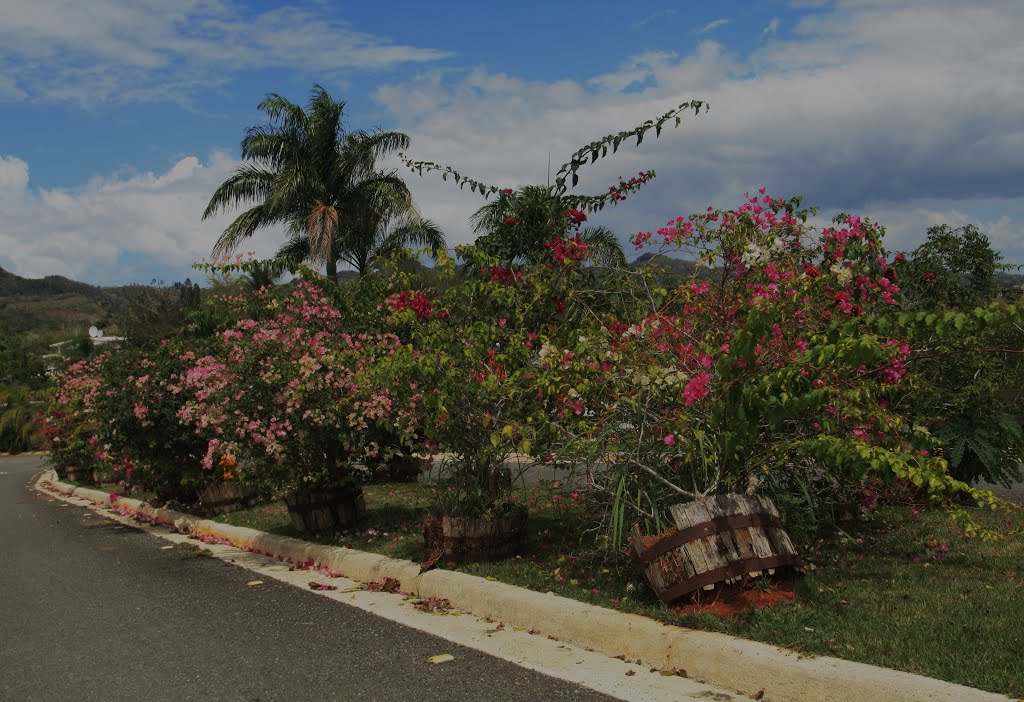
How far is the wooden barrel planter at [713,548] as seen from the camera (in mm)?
5199

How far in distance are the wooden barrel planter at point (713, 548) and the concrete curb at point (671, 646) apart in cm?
30

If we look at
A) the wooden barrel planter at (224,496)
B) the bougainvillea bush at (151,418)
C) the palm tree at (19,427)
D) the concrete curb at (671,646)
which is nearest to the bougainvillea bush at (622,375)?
the concrete curb at (671,646)

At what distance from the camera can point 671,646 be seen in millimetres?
→ 4895

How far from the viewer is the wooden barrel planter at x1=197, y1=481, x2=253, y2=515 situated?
487 inches

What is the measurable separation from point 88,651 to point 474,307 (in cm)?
429

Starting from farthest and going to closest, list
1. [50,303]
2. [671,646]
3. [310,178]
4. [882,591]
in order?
[50,303]
[310,178]
[882,591]
[671,646]

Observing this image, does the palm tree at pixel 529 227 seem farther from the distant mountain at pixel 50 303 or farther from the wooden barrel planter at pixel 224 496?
the distant mountain at pixel 50 303

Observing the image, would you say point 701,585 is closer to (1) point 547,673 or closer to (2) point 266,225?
(1) point 547,673

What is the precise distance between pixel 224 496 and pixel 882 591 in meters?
9.37

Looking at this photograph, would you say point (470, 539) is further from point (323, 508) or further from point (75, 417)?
point (75, 417)

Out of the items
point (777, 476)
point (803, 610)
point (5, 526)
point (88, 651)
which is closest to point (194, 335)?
point (5, 526)

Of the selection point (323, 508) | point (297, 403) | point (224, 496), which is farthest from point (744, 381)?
point (224, 496)

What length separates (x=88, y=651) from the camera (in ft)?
Result: 19.3

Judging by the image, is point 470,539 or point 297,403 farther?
point 297,403
